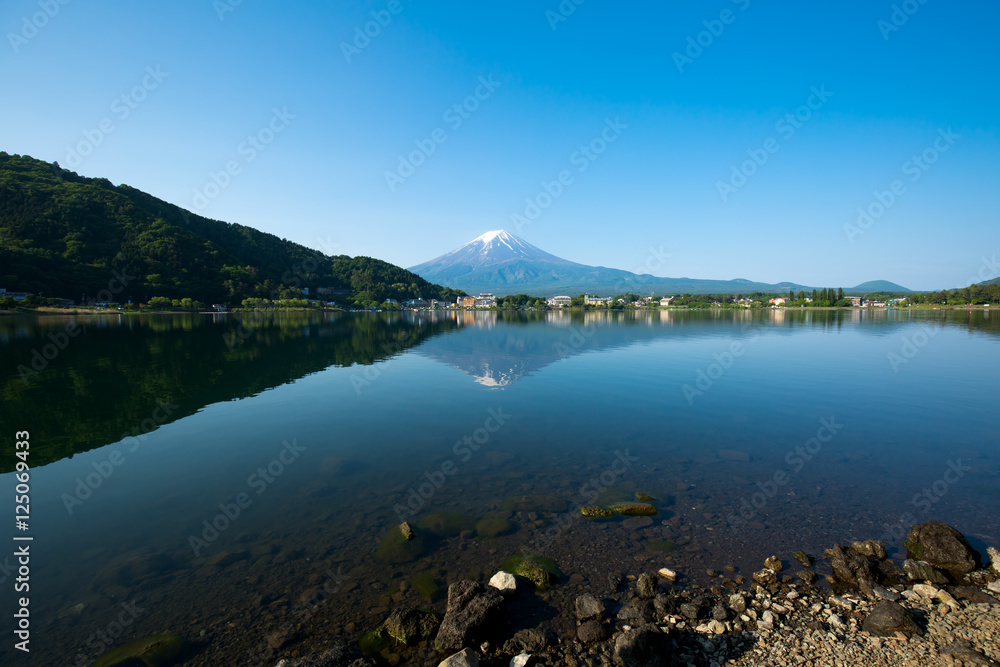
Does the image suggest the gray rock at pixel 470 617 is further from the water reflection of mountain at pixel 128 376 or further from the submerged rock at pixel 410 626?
the water reflection of mountain at pixel 128 376

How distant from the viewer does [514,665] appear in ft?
15.8

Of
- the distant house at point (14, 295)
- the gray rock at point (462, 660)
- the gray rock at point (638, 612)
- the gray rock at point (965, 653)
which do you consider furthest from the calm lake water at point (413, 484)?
the distant house at point (14, 295)

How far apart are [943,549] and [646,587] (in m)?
4.83

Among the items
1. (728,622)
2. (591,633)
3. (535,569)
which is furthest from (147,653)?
(728,622)

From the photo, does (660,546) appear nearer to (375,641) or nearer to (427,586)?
(427,586)

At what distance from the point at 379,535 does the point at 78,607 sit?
396 centimetres

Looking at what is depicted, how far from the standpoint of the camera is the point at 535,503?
8922 mm

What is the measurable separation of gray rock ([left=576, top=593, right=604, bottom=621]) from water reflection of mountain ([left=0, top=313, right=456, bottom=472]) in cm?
1342

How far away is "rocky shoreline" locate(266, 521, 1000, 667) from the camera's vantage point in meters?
4.83

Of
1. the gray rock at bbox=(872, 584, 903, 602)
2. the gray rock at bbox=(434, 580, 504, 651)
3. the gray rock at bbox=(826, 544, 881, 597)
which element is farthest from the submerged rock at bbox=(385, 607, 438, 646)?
the gray rock at bbox=(872, 584, 903, 602)

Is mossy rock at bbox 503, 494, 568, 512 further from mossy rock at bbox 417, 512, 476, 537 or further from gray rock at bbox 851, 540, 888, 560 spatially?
gray rock at bbox 851, 540, 888, 560

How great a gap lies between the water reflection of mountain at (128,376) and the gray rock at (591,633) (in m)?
13.5

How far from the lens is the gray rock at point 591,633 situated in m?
5.21

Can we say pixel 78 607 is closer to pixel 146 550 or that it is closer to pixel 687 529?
pixel 146 550
